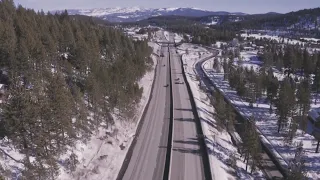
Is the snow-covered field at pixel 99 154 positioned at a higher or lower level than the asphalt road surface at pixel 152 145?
higher

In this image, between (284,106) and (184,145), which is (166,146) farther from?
(284,106)

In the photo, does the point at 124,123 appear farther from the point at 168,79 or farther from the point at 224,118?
the point at 168,79

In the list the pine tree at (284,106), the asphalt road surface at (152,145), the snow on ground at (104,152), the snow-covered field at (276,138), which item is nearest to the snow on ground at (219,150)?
the asphalt road surface at (152,145)

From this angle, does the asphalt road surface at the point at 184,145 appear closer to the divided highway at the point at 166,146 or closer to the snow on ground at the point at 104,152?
the divided highway at the point at 166,146

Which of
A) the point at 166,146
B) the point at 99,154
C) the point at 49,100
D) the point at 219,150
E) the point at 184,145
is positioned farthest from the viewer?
the point at 184,145

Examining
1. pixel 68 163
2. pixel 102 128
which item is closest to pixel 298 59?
pixel 102 128

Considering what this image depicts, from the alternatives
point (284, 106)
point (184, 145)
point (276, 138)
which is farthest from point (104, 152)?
point (284, 106)
